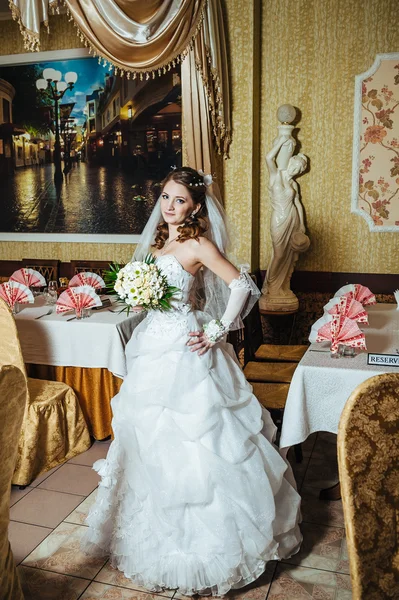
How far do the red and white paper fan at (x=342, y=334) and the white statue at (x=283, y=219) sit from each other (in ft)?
7.24

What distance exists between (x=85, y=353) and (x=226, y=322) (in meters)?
1.36

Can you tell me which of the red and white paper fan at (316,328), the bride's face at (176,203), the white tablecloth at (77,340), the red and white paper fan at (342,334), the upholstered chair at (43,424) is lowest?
the upholstered chair at (43,424)

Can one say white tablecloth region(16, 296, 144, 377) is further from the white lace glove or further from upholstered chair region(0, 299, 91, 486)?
the white lace glove

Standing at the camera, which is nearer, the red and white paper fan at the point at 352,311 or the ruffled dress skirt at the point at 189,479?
the ruffled dress skirt at the point at 189,479

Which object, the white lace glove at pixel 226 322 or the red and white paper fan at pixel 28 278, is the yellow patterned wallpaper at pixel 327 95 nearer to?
the red and white paper fan at pixel 28 278

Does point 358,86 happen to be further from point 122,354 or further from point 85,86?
point 122,354

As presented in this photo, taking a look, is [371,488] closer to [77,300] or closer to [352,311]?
[352,311]

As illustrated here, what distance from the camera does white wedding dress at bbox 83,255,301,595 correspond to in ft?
7.55

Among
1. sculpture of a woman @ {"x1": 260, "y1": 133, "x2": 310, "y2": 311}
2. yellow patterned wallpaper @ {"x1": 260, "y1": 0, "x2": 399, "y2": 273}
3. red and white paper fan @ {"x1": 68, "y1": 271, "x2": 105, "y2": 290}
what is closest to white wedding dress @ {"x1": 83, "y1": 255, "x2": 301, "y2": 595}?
red and white paper fan @ {"x1": 68, "y1": 271, "x2": 105, "y2": 290}

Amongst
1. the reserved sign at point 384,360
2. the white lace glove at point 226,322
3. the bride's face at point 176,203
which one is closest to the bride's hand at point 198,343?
the white lace glove at point 226,322

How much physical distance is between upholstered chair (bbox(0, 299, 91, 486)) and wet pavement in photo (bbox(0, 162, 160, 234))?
8.17 ft

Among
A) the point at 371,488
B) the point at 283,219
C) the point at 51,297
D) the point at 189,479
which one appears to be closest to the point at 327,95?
the point at 283,219

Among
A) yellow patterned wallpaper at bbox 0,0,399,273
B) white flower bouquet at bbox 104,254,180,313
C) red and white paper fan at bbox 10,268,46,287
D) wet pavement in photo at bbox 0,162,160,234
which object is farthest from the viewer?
wet pavement in photo at bbox 0,162,160,234

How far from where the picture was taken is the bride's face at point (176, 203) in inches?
105
